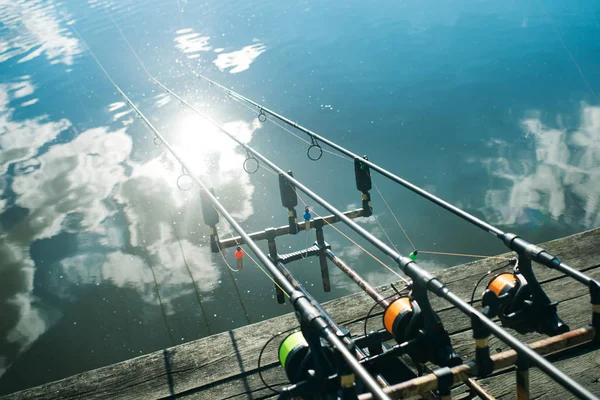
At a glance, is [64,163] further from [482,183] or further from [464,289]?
[464,289]

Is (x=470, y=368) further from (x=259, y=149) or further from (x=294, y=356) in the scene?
(x=259, y=149)

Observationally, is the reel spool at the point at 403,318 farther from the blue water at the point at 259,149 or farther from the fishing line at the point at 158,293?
the fishing line at the point at 158,293

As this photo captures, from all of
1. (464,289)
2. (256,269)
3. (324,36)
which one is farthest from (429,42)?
(464,289)

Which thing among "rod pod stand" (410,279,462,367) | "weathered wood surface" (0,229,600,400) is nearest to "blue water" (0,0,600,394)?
"weathered wood surface" (0,229,600,400)

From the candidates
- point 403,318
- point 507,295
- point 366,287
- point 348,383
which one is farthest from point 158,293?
point 348,383

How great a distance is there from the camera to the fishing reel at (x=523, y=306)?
3.86 m

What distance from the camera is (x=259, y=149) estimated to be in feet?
49.3

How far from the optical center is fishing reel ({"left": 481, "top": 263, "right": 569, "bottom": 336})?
386 cm

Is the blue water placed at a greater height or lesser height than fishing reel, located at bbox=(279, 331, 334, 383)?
lesser

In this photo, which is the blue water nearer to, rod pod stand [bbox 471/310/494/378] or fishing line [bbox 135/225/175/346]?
fishing line [bbox 135/225/175/346]

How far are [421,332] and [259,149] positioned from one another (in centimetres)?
1170

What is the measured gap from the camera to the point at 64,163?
53.9 ft

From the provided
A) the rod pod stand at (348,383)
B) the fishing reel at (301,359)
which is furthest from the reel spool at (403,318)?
the rod pod stand at (348,383)

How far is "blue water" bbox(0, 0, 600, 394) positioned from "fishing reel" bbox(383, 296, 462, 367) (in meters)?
5.99
